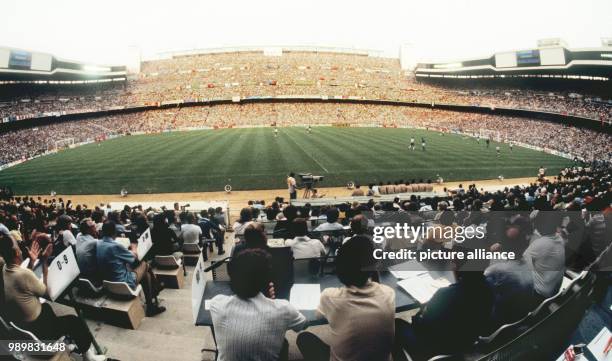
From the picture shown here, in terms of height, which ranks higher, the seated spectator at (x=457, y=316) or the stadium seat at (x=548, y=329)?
the seated spectator at (x=457, y=316)

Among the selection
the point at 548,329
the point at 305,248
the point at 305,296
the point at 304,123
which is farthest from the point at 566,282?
the point at 304,123

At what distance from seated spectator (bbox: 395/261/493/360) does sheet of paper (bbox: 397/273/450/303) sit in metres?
0.65

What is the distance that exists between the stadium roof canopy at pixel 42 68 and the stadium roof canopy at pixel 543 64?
251 ft

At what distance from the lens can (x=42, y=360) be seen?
399cm

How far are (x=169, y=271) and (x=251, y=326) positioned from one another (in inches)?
193

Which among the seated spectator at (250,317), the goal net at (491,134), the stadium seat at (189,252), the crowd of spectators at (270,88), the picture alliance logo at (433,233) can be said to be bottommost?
the stadium seat at (189,252)

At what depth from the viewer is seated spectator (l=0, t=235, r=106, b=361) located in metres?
Result: 4.17

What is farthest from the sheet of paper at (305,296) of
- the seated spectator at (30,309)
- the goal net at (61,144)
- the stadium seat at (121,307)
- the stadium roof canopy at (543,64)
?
the stadium roof canopy at (543,64)

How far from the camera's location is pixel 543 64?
54.9 metres

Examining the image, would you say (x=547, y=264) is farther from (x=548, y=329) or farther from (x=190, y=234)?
(x=190, y=234)

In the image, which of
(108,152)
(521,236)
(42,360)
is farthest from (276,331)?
(108,152)

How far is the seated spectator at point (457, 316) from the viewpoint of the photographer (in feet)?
11.9

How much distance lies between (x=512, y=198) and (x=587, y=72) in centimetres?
5526

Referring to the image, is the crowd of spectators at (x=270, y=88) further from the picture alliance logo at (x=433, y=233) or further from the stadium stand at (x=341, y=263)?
the picture alliance logo at (x=433, y=233)
